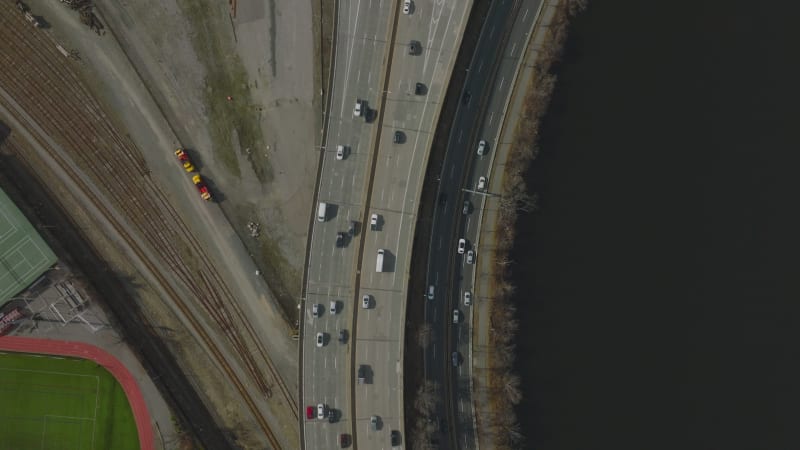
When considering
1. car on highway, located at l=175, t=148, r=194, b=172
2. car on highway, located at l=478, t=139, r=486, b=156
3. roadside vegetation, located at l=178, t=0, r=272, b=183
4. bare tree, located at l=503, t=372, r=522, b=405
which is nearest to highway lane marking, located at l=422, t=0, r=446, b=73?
car on highway, located at l=478, t=139, r=486, b=156

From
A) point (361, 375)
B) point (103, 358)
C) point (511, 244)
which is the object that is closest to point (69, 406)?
point (103, 358)

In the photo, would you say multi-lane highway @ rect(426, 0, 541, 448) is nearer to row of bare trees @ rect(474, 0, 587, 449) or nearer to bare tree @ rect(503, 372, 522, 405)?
row of bare trees @ rect(474, 0, 587, 449)

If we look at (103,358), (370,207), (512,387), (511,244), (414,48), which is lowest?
(512,387)

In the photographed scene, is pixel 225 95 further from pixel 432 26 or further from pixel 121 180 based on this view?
pixel 432 26

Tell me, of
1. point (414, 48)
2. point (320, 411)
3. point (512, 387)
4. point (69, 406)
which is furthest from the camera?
point (512, 387)

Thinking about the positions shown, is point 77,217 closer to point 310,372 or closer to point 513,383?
point 310,372

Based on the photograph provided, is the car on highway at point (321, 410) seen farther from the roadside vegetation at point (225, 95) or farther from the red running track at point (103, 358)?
the roadside vegetation at point (225, 95)

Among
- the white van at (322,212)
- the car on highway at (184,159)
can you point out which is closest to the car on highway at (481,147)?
the white van at (322,212)

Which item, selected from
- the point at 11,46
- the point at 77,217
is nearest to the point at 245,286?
the point at 77,217
